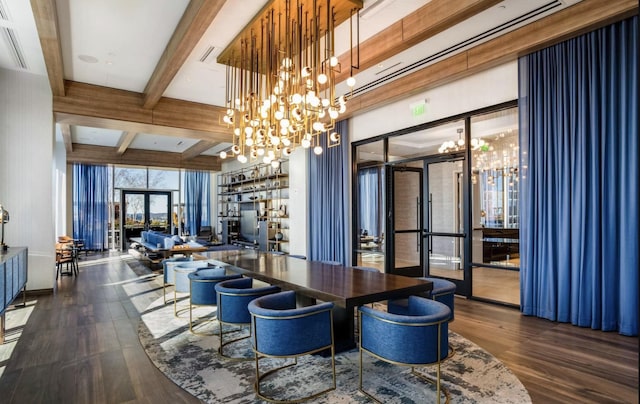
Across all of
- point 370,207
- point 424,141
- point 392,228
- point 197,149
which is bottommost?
point 392,228

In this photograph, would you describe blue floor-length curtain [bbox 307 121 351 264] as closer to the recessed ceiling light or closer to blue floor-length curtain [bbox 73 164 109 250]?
the recessed ceiling light

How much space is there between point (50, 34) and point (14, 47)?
1.58 meters

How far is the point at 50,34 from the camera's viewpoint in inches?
160

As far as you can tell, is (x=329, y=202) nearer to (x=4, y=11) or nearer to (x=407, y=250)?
(x=407, y=250)

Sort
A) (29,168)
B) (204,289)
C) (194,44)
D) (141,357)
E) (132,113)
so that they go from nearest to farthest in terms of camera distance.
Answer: (141,357) → (204,289) → (194,44) → (29,168) → (132,113)

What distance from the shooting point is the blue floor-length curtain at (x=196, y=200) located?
1527cm

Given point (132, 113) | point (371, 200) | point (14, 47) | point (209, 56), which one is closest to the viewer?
point (14, 47)

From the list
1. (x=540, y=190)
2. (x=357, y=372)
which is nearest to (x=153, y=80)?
(x=357, y=372)

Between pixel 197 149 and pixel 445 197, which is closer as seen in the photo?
pixel 445 197

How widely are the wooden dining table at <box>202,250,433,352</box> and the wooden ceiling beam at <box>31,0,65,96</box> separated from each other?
3166 millimetres

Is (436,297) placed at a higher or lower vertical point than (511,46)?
lower

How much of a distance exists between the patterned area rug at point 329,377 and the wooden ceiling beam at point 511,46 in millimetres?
3504

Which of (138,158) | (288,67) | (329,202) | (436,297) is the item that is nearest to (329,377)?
(436,297)

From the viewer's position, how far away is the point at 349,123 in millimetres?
7430
